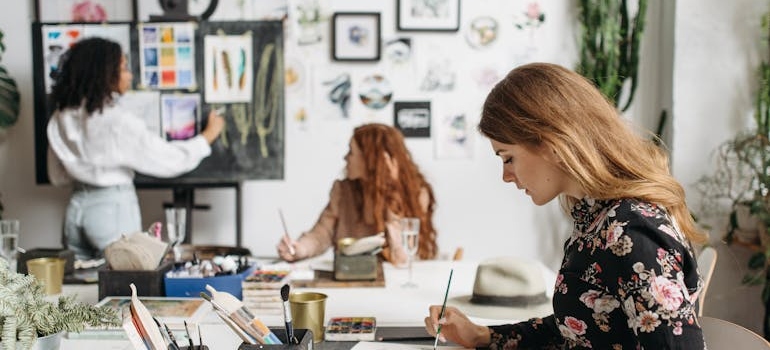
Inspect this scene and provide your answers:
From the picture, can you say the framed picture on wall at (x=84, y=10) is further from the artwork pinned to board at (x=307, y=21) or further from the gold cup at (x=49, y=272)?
the gold cup at (x=49, y=272)

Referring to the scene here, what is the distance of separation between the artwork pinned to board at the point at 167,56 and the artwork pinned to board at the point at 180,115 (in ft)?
0.18

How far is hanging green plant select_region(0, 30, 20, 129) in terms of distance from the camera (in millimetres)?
3906

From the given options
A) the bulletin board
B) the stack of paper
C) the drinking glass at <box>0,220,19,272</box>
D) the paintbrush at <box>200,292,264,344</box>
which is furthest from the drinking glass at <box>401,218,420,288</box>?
the bulletin board

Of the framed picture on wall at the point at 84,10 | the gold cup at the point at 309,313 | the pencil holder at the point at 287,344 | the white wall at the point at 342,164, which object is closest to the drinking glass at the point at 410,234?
the gold cup at the point at 309,313

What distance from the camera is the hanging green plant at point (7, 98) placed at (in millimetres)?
3906

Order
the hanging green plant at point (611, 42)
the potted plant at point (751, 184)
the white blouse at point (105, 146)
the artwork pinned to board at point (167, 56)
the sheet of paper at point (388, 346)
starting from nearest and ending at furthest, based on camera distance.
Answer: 1. the sheet of paper at point (388, 346)
2. the white blouse at point (105, 146)
3. the potted plant at point (751, 184)
4. the artwork pinned to board at point (167, 56)
5. the hanging green plant at point (611, 42)

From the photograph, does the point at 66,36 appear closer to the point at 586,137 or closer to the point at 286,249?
the point at 286,249

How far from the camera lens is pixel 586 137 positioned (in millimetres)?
1305

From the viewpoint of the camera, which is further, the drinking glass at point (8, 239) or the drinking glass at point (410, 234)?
the drinking glass at point (410, 234)

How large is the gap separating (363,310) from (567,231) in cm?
258

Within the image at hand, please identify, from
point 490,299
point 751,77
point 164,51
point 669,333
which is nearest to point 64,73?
point 164,51

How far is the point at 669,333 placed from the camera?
3.67 feet

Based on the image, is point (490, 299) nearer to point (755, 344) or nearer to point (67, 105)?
point (755, 344)

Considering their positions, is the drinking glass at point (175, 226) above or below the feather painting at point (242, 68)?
below
